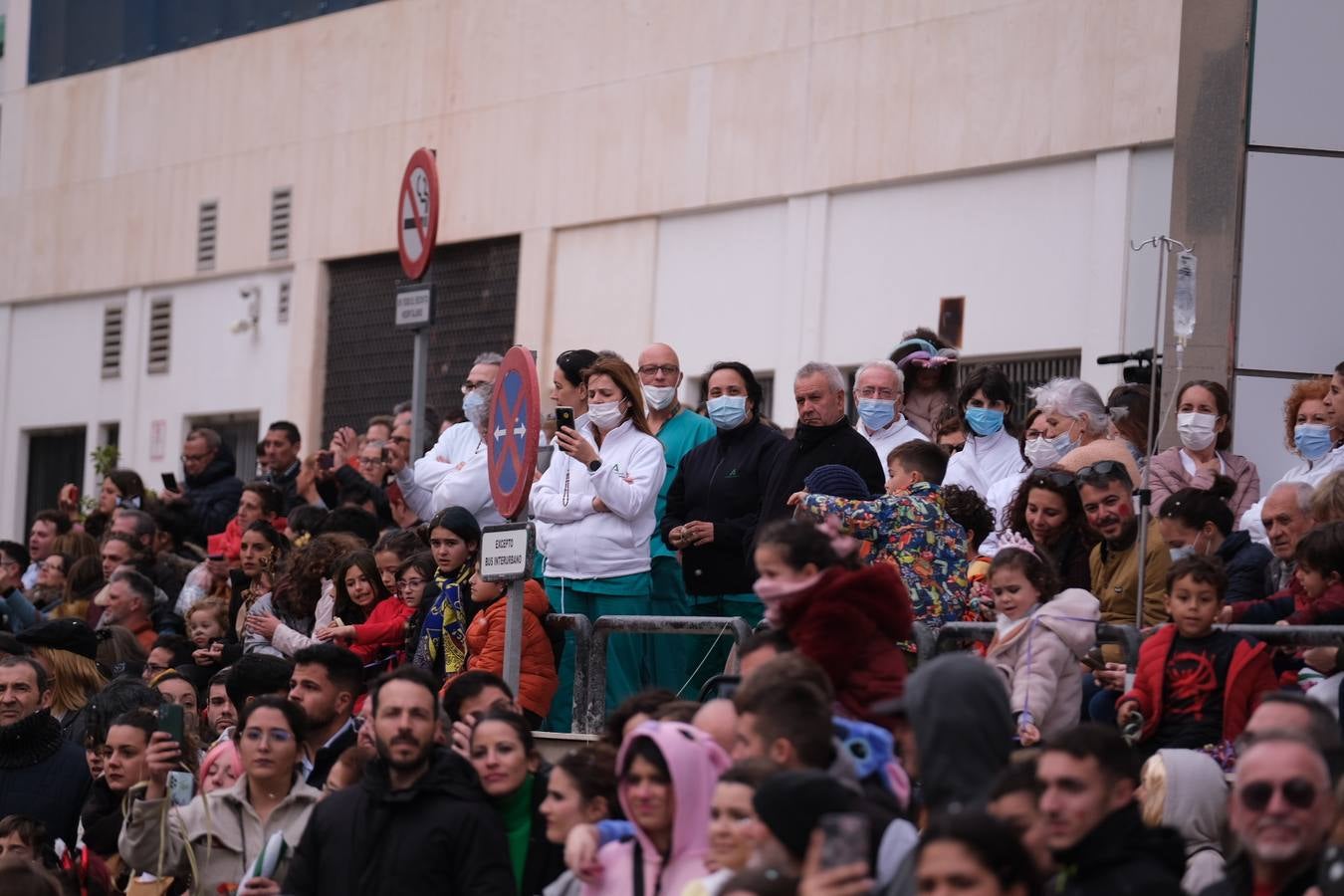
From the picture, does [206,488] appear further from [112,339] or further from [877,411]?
[112,339]

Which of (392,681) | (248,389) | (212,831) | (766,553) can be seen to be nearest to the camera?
(766,553)

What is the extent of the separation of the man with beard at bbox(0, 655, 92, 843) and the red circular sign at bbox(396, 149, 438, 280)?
167 inches

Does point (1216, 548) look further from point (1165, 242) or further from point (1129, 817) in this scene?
point (1129, 817)

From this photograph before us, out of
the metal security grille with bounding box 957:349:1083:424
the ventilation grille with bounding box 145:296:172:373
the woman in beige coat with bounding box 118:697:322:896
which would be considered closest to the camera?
the woman in beige coat with bounding box 118:697:322:896

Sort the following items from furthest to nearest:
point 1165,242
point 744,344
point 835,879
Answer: point 744,344, point 1165,242, point 835,879

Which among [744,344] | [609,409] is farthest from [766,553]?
[744,344]

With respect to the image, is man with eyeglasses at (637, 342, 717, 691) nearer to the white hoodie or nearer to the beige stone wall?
the white hoodie

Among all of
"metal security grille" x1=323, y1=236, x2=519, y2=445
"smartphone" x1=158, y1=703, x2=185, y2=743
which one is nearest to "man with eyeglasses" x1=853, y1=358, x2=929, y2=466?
"smartphone" x1=158, y1=703, x2=185, y2=743

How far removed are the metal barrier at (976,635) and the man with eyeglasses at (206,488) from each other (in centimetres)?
971

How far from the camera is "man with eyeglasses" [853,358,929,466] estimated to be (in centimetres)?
1262

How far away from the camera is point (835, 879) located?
5.98 m

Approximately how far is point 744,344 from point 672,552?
8809 mm

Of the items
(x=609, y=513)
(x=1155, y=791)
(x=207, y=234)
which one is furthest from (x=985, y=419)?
(x=207, y=234)

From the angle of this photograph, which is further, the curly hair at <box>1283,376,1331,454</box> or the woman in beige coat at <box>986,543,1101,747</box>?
the curly hair at <box>1283,376,1331,454</box>
